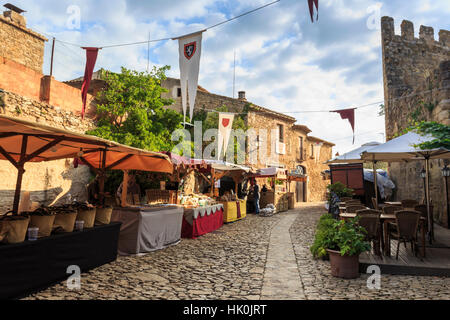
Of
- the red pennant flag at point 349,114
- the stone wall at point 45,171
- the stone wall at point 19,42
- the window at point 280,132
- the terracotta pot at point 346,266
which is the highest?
the stone wall at point 19,42

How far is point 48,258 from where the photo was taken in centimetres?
352

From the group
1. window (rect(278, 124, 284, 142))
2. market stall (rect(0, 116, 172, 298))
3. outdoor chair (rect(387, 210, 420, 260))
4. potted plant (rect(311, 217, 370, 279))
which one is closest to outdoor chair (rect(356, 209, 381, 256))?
outdoor chair (rect(387, 210, 420, 260))

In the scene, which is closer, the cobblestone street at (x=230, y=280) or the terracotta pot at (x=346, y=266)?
the cobblestone street at (x=230, y=280)

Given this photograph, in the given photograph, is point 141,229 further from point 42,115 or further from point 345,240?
point 42,115

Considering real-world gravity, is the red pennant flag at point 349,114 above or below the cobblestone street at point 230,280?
above

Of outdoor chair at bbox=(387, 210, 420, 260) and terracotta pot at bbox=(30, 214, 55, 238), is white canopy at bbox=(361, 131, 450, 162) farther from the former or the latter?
terracotta pot at bbox=(30, 214, 55, 238)

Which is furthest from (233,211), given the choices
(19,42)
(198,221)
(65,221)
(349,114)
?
(19,42)

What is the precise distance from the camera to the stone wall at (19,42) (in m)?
14.2

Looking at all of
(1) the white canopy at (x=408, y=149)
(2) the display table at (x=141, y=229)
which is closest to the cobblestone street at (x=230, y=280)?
(2) the display table at (x=141, y=229)

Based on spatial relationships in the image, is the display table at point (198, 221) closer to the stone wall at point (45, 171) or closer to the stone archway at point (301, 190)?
the stone wall at point (45, 171)

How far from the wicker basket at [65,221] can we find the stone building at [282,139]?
50.9 ft

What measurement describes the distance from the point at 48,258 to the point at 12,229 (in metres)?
0.59

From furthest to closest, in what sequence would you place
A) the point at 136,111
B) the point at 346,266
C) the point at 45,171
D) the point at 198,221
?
the point at 136,111 < the point at 45,171 < the point at 198,221 < the point at 346,266

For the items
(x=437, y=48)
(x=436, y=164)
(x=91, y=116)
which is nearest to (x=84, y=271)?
(x=91, y=116)
